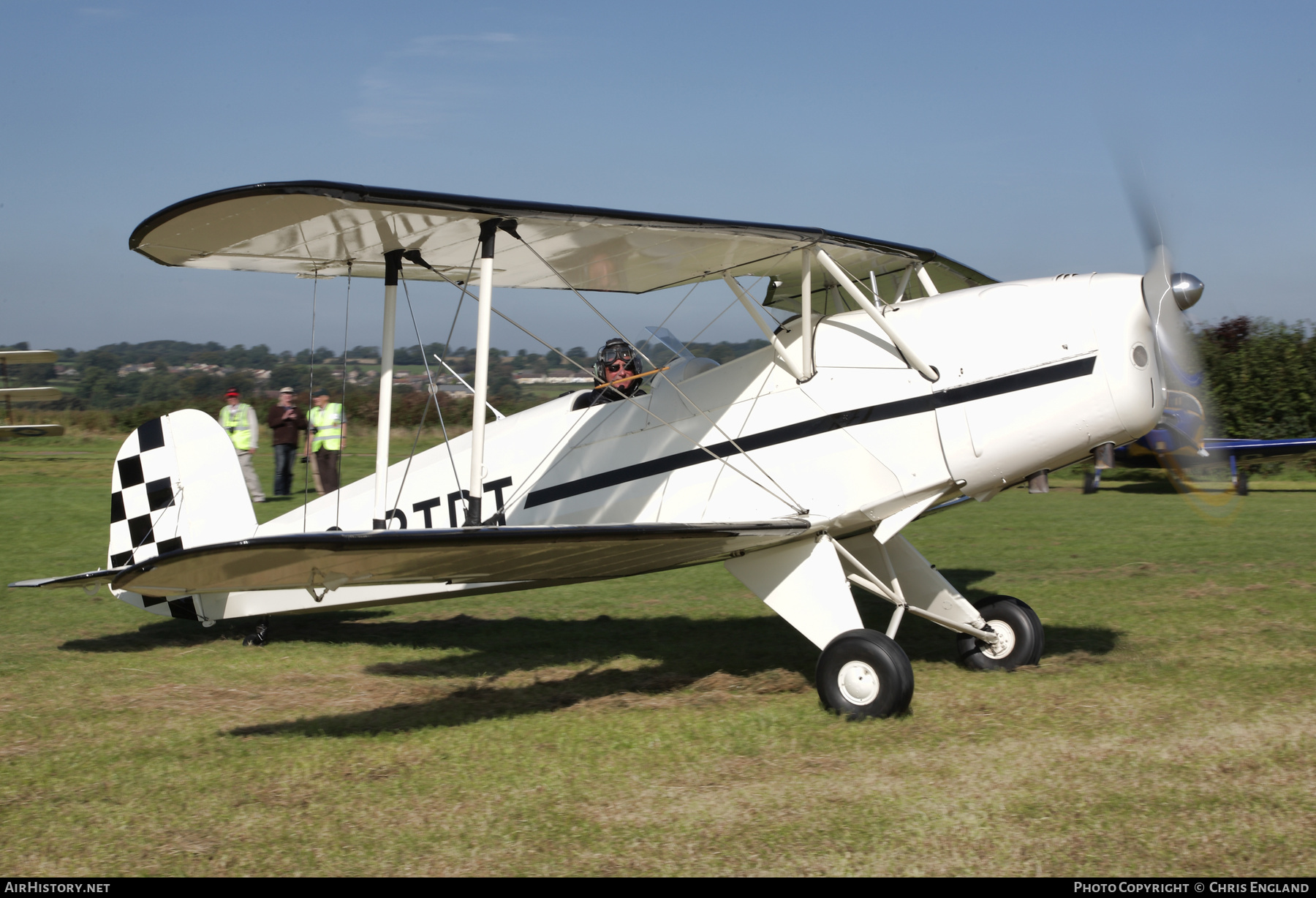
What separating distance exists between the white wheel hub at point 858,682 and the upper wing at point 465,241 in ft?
7.16

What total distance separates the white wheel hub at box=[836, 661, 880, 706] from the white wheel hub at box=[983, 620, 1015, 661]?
137 cm

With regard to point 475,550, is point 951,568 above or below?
below

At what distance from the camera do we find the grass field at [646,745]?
321cm

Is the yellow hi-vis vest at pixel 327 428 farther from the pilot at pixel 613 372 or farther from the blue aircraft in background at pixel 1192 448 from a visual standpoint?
the blue aircraft in background at pixel 1192 448

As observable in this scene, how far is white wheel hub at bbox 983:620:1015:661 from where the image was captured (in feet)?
18.6

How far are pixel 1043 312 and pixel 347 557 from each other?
3474 millimetres

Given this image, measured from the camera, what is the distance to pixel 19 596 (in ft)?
26.6

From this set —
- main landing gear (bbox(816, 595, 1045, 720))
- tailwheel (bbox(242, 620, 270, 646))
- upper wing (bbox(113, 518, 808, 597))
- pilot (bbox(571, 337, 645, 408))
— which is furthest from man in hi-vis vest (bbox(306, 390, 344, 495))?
main landing gear (bbox(816, 595, 1045, 720))

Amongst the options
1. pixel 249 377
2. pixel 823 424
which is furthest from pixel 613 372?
pixel 249 377

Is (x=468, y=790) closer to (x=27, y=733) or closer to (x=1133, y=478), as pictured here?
(x=27, y=733)

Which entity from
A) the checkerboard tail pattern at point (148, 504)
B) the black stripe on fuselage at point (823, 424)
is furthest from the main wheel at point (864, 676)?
the checkerboard tail pattern at point (148, 504)

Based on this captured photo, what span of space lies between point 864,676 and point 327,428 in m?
9.34

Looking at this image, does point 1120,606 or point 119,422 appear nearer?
point 1120,606
